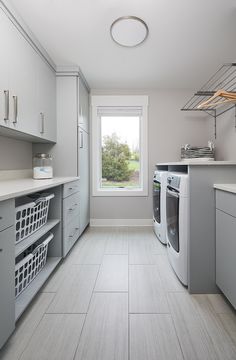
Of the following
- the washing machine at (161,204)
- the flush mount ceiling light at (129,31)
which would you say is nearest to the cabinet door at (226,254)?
the washing machine at (161,204)

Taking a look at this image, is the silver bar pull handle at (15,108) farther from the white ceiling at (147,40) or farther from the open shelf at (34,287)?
the open shelf at (34,287)

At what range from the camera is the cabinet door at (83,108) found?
2.98 meters

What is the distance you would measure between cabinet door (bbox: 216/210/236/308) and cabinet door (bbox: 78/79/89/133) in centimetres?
208

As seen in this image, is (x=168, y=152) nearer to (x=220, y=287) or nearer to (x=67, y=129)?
(x=67, y=129)

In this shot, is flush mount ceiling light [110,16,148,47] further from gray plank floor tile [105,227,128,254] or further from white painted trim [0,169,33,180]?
gray plank floor tile [105,227,128,254]

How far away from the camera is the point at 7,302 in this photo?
1.14 metres

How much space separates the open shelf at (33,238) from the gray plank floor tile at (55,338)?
0.44 m

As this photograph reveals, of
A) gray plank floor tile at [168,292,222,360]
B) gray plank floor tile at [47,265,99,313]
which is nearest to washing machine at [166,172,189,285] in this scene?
gray plank floor tile at [168,292,222,360]

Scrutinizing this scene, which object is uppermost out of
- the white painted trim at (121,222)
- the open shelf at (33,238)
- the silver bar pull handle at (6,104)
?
the silver bar pull handle at (6,104)

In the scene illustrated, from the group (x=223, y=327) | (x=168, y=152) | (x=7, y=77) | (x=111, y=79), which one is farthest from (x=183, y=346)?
(x=111, y=79)

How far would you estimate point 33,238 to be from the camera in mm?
1649

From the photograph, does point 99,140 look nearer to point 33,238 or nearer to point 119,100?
point 119,100

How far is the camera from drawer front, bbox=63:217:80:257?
2.24m

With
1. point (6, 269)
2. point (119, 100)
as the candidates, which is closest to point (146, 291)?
point (6, 269)
